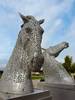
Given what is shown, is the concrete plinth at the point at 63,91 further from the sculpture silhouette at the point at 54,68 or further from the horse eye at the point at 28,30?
the horse eye at the point at 28,30

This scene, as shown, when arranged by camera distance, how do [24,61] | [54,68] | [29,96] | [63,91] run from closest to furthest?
[29,96] < [24,61] < [63,91] < [54,68]

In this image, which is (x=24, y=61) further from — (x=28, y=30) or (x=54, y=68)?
(x=54, y=68)

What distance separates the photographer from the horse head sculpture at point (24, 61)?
328 cm

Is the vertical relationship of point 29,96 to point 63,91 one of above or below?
below

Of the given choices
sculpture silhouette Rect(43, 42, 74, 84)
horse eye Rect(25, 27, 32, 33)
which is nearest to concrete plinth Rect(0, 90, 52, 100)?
horse eye Rect(25, 27, 32, 33)

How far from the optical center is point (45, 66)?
6816 mm

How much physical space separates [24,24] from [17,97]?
1259 millimetres

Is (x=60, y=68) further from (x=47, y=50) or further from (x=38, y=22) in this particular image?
(x=38, y=22)

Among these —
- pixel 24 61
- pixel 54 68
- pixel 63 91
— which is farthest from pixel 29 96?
pixel 54 68

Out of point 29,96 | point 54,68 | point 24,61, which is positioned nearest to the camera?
point 29,96

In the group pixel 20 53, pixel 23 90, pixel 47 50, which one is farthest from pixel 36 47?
pixel 47 50

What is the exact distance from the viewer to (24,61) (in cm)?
340

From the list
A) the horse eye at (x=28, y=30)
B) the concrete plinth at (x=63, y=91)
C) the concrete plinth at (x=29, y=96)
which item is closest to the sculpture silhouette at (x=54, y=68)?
the concrete plinth at (x=63, y=91)

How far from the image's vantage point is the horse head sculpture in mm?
3281
